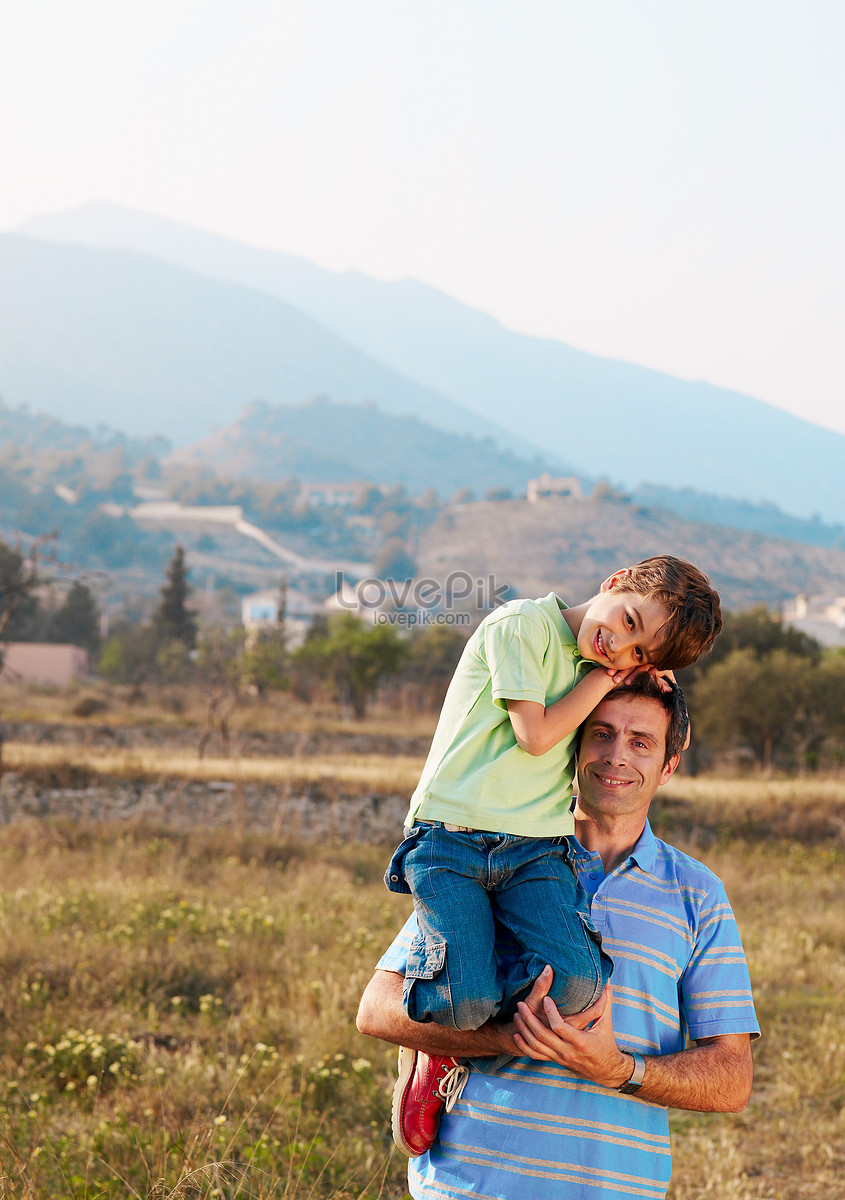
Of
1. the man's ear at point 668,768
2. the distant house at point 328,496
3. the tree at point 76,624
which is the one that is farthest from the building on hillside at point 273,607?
the man's ear at point 668,768

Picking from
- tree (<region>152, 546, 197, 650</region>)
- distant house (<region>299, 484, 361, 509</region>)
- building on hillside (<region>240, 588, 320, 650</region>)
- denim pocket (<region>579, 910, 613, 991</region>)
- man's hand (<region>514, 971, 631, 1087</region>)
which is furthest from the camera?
distant house (<region>299, 484, 361, 509</region>)

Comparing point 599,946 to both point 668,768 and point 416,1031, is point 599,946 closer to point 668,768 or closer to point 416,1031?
point 416,1031


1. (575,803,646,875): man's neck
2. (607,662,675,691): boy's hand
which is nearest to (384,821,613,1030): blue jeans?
(575,803,646,875): man's neck

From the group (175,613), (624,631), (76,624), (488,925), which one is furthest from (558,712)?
(76,624)

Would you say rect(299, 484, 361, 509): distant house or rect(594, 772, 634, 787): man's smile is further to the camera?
rect(299, 484, 361, 509): distant house

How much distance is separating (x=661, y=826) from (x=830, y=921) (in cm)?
890

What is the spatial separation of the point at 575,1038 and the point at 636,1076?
0.24m

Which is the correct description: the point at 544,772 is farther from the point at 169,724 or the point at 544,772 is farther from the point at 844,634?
the point at 844,634

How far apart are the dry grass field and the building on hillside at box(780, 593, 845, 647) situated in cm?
6979

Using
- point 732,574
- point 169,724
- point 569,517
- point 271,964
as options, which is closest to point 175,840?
point 271,964

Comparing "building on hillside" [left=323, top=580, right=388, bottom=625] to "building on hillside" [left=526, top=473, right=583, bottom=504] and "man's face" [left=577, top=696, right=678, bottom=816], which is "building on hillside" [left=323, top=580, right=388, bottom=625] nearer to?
"building on hillside" [left=526, top=473, right=583, bottom=504]

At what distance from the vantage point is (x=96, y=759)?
21.8 metres

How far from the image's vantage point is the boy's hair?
104 inches

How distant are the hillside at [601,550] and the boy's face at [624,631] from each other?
391 ft
